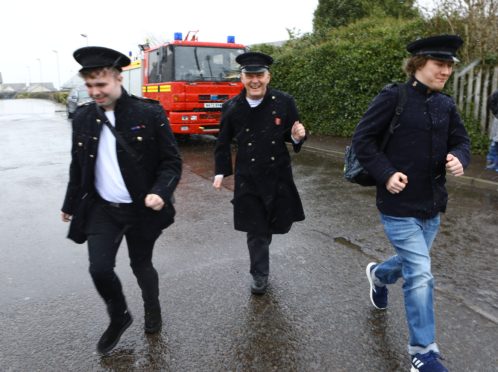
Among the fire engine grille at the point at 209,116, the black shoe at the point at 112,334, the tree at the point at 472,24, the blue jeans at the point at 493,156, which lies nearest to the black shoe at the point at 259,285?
the black shoe at the point at 112,334

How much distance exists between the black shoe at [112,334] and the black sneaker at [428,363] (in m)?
1.78

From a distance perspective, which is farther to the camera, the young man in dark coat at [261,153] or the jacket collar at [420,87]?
the young man in dark coat at [261,153]

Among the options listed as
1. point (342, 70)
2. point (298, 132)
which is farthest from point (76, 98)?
point (298, 132)

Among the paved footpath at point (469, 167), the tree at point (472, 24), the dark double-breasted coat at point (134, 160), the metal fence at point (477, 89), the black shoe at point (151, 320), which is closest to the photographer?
the dark double-breasted coat at point (134, 160)

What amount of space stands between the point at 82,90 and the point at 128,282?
22.6m

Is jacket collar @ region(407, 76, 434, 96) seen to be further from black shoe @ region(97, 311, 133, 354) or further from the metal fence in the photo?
the metal fence

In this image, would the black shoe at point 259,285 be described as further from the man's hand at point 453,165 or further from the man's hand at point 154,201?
the man's hand at point 453,165

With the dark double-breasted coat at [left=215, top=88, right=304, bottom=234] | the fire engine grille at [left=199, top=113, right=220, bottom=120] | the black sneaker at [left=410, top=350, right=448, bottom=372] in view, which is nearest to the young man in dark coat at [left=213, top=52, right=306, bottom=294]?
the dark double-breasted coat at [left=215, top=88, right=304, bottom=234]

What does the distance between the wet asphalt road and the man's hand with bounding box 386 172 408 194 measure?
1053 millimetres

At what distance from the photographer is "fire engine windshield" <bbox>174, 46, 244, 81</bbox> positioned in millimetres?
11359

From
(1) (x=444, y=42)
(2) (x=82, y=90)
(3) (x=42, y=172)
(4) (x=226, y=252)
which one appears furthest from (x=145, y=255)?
(2) (x=82, y=90)

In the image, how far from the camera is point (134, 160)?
2.76 meters

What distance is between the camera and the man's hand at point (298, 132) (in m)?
3.42

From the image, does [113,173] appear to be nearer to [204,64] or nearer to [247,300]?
[247,300]
